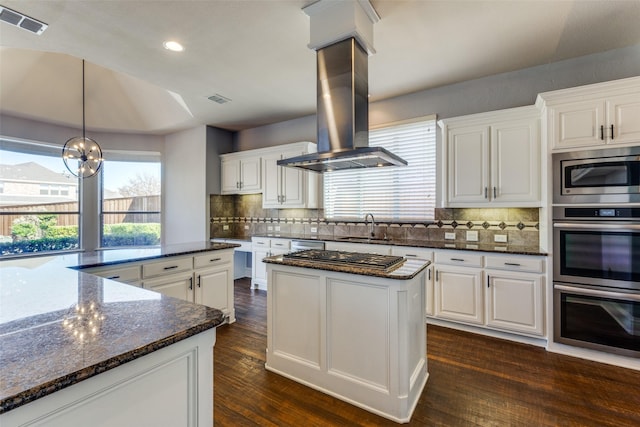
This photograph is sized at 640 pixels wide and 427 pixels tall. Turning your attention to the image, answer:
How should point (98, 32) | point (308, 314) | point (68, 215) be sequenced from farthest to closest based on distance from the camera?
1. point (68, 215)
2. point (98, 32)
3. point (308, 314)

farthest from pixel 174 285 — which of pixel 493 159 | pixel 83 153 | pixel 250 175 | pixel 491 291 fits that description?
pixel 493 159

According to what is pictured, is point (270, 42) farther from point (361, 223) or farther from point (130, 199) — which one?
point (130, 199)

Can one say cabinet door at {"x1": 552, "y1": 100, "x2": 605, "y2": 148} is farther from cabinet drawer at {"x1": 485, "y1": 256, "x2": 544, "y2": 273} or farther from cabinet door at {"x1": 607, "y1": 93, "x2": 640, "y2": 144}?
cabinet drawer at {"x1": 485, "y1": 256, "x2": 544, "y2": 273}

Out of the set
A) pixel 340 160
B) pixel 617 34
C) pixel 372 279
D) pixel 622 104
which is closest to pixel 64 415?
pixel 372 279

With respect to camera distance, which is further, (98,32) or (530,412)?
(98,32)

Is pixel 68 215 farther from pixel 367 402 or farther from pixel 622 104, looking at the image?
pixel 622 104

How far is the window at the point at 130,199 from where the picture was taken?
550cm

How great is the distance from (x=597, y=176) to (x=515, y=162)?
68 centimetres

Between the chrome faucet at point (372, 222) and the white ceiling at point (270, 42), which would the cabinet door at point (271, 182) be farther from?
the chrome faucet at point (372, 222)

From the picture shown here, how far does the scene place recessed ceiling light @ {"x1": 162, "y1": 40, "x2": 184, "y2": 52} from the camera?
2.75 meters

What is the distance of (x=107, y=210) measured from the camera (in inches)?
216

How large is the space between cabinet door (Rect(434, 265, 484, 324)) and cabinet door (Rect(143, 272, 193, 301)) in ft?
8.57

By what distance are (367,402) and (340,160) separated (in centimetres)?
177

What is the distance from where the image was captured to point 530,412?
1922mm
